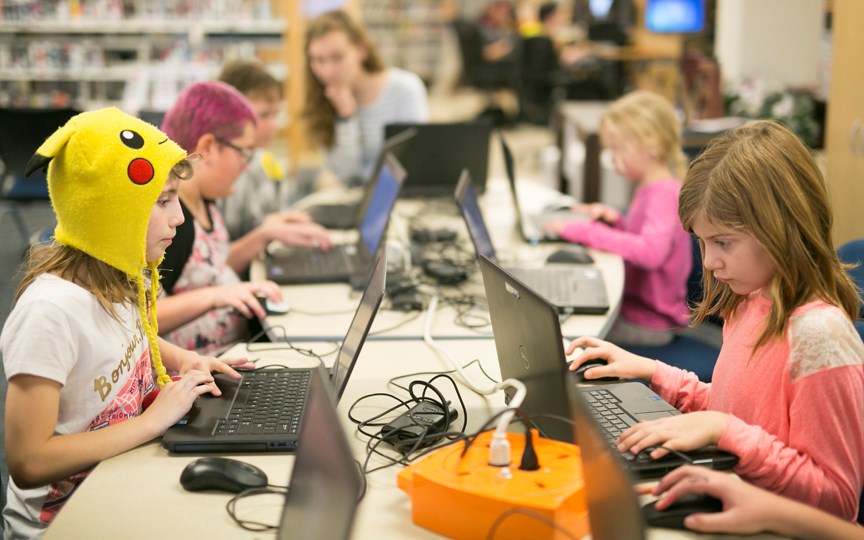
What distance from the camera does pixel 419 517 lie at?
1.28m

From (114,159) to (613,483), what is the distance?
3.31ft

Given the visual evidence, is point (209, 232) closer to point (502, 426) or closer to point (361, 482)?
point (361, 482)

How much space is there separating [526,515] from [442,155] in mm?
2672

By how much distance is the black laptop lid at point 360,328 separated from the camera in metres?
1.51

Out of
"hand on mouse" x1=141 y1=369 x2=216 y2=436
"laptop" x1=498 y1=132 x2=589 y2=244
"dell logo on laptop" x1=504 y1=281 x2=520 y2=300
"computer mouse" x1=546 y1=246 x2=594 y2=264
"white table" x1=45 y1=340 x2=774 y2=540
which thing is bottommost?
"white table" x1=45 y1=340 x2=774 y2=540

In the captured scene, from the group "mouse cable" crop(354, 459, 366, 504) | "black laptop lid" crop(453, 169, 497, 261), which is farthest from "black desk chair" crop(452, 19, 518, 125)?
"mouse cable" crop(354, 459, 366, 504)

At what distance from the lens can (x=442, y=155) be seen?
3715 mm

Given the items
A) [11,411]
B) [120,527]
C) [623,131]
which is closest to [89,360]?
[11,411]

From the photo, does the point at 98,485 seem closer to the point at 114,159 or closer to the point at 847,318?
the point at 114,159

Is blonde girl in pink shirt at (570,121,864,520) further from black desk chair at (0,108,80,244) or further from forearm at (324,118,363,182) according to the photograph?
black desk chair at (0,108,80,244)

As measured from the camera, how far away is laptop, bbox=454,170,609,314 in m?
2.29

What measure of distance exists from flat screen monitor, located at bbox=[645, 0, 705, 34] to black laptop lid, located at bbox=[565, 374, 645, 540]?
22.1 ft

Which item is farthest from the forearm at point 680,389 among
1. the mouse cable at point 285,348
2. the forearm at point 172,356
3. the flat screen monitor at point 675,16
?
the flat screen monitor at point 675,16

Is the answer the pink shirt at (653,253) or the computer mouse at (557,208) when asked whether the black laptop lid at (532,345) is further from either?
the computer mouse at (557,208)
